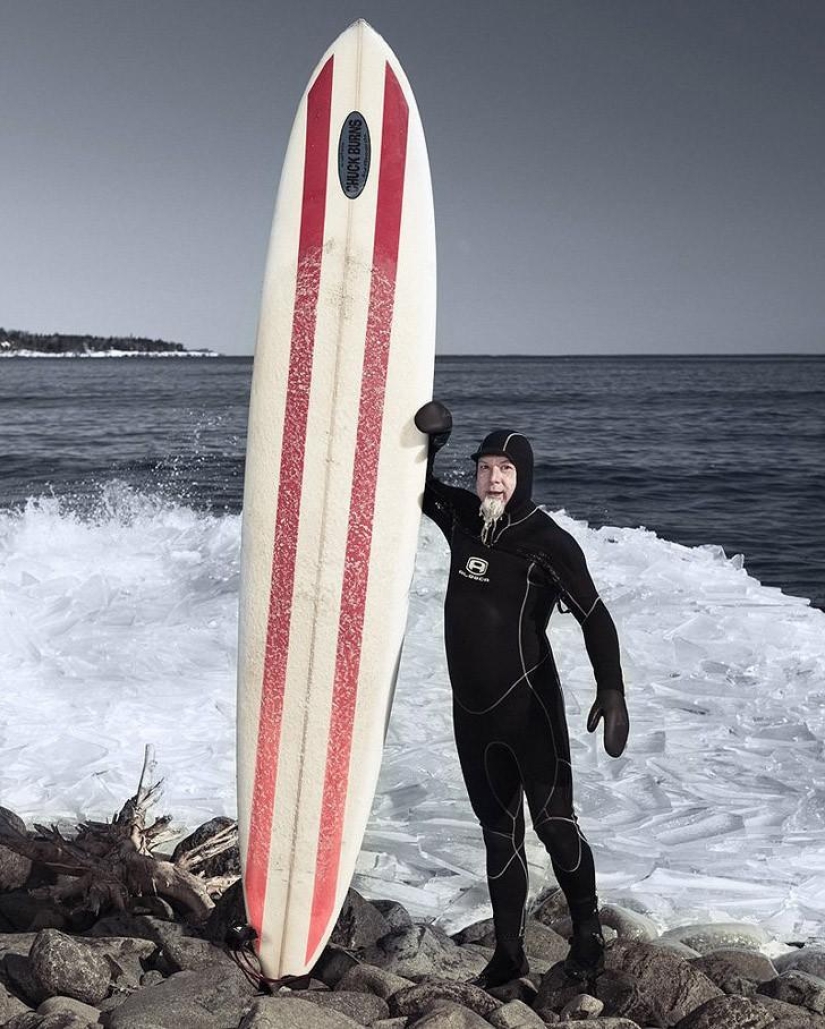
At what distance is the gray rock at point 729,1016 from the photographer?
9.38ft

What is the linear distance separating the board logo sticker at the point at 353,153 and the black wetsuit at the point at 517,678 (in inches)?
42.7

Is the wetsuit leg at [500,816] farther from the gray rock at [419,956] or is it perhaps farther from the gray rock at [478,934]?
the gray rock at [478,934]

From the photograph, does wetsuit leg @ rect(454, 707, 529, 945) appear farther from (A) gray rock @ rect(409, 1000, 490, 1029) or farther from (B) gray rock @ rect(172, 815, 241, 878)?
(B) gray rock @ rect(172, 815, 241, 878)

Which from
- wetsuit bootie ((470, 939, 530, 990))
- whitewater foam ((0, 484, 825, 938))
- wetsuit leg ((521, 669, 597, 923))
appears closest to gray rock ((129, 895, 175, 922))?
whitewater foam ((0, 484, 825, 938))

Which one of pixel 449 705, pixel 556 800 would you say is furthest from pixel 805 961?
pixel 449 705

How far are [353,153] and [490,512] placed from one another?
1.37m

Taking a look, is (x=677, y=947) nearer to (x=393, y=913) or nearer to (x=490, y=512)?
(x=393, y=913)

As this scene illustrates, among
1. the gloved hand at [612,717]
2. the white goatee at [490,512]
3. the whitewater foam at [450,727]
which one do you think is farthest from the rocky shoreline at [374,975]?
the white goatee at [490,512]

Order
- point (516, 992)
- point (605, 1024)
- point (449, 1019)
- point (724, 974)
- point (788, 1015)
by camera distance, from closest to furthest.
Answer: point (449, 1019) < point (605, 1024) < point (788, 1015) < point (516, 992) < point (724, 974)

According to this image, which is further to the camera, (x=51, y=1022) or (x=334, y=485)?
(x=334, y=485)

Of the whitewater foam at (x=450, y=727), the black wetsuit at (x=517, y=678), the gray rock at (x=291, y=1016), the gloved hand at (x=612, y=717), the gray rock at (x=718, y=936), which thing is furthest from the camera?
the whitewater foam at (x=450, y=727)

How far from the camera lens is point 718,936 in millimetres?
3785

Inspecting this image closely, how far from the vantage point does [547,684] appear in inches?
126

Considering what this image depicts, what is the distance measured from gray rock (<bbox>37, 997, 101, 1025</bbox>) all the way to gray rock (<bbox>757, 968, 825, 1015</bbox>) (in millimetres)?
1972
